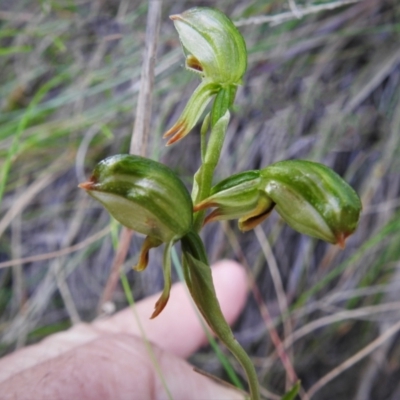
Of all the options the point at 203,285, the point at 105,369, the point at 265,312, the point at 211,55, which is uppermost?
the point at 211,55

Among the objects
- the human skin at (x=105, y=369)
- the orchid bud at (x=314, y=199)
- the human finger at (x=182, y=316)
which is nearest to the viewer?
the orchid bud at (x=314, y=199)

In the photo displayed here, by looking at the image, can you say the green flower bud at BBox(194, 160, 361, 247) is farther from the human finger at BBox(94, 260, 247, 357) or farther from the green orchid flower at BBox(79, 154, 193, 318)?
the human finger at BBox(94, 260, 247, 357)

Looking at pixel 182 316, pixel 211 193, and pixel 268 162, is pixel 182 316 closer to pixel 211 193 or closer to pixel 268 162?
pixel 268 162

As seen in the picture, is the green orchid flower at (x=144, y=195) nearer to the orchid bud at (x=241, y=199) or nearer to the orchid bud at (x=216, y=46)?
the orchid bud at (x=241, y=199)

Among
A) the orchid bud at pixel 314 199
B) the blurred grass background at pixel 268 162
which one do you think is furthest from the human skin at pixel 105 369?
the orchid bud at pixel 314 199

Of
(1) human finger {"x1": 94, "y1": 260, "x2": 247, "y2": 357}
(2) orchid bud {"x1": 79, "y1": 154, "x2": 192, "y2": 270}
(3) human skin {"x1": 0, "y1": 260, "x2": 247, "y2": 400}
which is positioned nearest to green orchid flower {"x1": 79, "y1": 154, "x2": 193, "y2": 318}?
(2) orchid bud {"x1": 79, "y1": 154, "x2": 192, "y2": 270}

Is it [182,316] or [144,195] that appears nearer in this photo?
[144,195]

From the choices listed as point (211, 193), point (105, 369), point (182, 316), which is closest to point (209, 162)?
point (211, 193)
